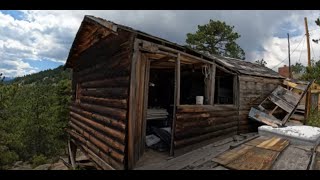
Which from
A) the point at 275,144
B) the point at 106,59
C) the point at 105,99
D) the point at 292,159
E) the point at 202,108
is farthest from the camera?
the point at 202,108

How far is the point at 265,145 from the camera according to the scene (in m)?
7.55

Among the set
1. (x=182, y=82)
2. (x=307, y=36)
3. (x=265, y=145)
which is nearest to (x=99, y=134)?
(x=265, y=145)

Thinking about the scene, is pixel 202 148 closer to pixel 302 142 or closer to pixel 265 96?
pixel 302 142

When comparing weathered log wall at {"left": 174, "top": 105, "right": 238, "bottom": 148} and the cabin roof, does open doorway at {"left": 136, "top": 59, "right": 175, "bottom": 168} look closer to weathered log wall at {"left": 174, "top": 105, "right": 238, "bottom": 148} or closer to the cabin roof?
weathered log wall at {"left": 174, "top": 105, "right": 238, "bottom": 148}

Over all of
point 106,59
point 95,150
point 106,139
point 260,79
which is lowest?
point 95,150

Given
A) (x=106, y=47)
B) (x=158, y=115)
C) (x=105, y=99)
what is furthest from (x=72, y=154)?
(x=106, y=47)

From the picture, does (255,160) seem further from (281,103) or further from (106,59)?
(281,103)

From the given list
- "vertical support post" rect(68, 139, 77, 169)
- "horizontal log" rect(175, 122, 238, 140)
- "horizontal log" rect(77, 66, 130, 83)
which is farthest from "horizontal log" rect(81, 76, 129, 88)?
"vertical support post" rect(68, 139, 77, 169)

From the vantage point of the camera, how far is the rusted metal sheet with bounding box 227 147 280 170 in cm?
540

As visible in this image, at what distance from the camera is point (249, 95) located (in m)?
11.8

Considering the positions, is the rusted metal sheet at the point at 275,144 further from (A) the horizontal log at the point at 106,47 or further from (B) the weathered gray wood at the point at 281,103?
(A) the horizontal log at the point at 106,47

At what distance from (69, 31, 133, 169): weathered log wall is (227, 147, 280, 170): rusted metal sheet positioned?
277 cm

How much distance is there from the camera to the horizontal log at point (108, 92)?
21.0ft

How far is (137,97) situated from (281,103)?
874cm
